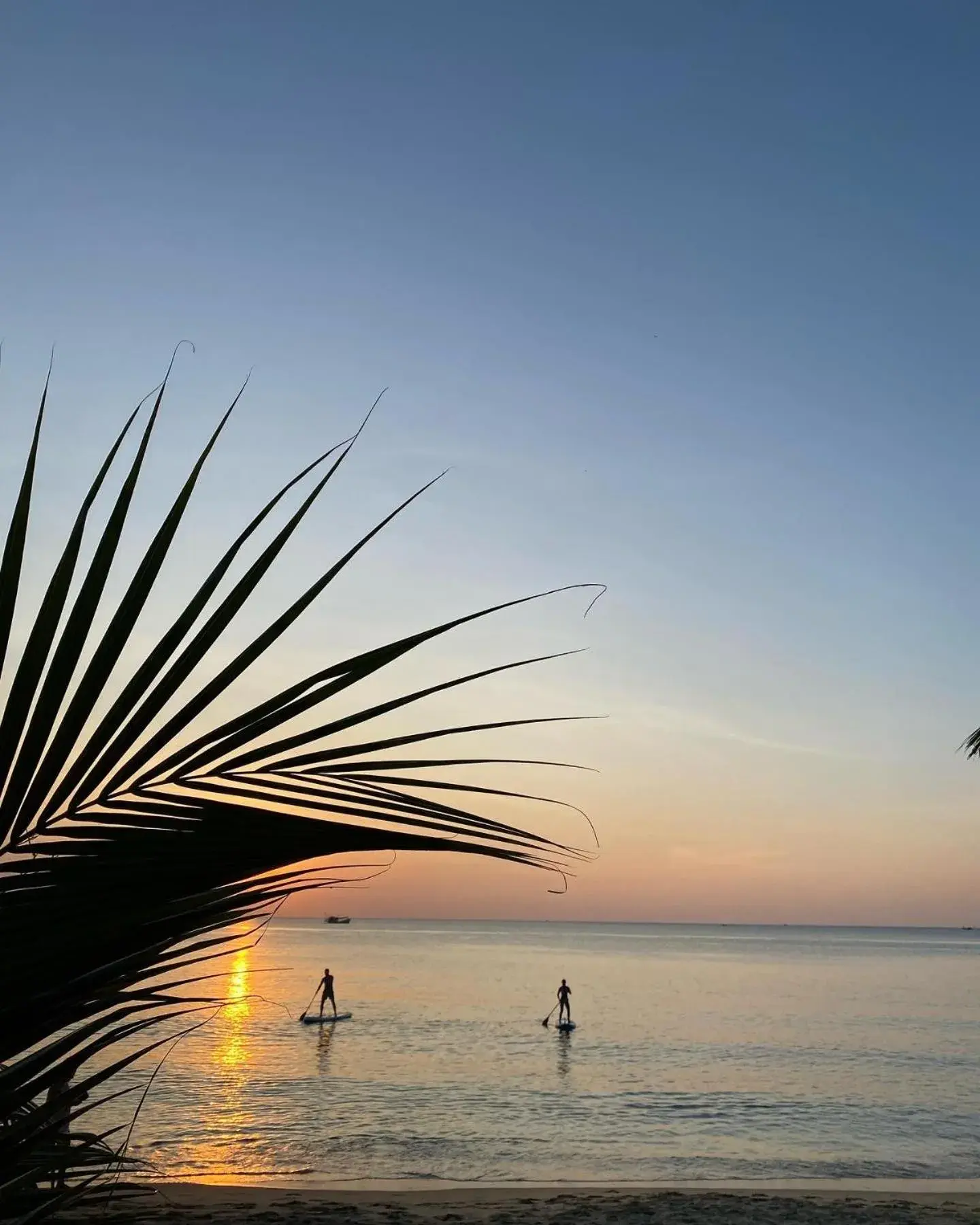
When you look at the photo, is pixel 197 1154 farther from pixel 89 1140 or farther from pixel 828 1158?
pixel 89 1140

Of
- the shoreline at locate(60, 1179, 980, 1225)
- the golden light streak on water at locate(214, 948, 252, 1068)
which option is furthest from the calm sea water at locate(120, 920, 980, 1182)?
the shoreline at locate(60, 1179, 980, 1225)

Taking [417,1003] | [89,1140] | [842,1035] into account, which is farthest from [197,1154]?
[417,1003]

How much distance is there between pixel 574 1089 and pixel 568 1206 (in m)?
13.6

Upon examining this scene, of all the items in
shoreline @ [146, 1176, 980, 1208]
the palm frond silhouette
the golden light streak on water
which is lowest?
the golden light streak on water

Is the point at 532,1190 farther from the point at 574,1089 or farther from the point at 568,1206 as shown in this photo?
the point at 574,1089

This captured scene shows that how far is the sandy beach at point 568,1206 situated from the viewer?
40.2ft

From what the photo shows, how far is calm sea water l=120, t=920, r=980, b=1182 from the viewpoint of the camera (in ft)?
57.9

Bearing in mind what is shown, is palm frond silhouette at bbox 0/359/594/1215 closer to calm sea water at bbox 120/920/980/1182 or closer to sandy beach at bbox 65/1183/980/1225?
calm sea water at bbox 120/920/980/1182

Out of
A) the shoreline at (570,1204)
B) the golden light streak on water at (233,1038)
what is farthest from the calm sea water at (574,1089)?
the shoreline at (570,1204)

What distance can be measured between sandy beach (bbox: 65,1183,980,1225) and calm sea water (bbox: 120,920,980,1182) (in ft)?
6.38

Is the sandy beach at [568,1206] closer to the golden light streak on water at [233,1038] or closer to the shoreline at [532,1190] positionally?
the shoreline at [532,1190]

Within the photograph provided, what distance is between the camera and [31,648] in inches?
57.2

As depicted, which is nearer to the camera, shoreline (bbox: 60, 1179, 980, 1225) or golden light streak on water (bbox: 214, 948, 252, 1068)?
shoreline (bbox: 60, 1179, 980, 1225)

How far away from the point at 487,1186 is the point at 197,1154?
5.33 metres
